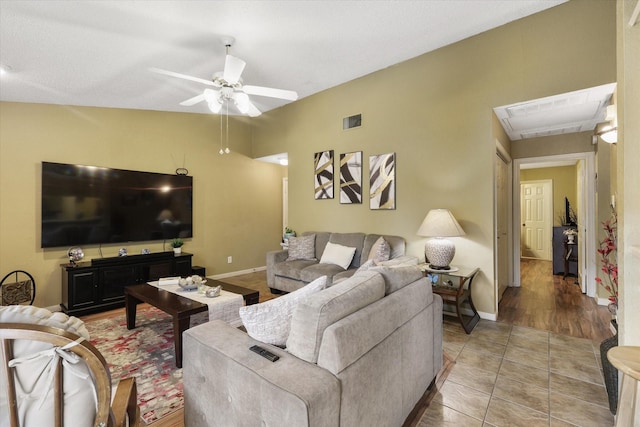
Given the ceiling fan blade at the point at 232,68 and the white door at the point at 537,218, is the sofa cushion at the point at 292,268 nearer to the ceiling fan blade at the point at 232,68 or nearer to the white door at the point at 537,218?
the ceiling fan blade at the point at 232,68

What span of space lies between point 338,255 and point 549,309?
275 cm

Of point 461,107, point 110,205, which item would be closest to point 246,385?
point 461,107

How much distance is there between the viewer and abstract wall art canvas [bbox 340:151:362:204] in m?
4.35

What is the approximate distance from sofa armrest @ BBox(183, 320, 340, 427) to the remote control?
2cm

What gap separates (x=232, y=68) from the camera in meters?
2.65

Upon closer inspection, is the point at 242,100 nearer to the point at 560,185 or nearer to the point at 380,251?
the point at 380,251

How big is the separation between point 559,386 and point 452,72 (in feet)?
10.8

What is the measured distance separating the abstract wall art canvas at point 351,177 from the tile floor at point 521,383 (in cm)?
227

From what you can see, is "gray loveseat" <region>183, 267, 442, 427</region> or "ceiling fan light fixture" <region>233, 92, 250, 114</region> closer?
"gray loveseat" <region>183, 267, 442, 427</region>

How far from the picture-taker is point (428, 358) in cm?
188

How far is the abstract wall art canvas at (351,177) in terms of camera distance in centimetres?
435

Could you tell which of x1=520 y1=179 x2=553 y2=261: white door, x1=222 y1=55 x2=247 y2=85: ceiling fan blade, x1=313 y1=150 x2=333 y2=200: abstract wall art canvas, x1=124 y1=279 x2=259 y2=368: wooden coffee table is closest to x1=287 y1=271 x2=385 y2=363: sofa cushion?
x1=124 y1=279 x2=259 y2=368: wooden coffee table

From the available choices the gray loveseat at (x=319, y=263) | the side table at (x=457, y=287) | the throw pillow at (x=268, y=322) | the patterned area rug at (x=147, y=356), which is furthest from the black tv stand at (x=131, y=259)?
the side table at (x=457, y=287)

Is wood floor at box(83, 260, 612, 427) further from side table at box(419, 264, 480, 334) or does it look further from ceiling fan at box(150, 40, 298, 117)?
ceiling fan at box(150, 40, 298, 117)
